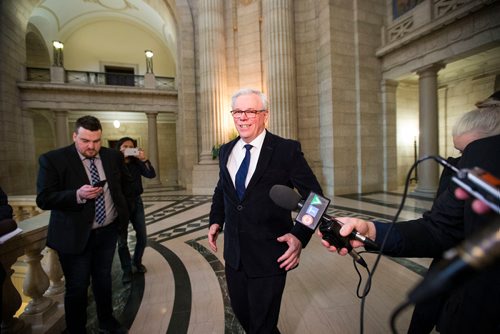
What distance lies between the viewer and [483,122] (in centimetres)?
115

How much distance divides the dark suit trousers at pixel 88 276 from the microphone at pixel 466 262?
2.21 meters

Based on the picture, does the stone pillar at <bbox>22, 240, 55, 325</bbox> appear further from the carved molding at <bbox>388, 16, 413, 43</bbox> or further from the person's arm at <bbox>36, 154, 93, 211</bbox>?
Result: the carved molding at <bbox>388, 16, 413, 43</bbox>

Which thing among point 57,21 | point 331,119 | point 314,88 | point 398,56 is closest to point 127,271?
point 331,119

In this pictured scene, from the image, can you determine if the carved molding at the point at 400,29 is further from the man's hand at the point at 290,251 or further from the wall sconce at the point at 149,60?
the wall sconce at the point at 149,60

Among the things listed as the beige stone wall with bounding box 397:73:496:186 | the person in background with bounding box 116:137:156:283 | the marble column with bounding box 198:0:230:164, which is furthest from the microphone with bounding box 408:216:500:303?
the beige stone wall with bounding box 397:73:496:186

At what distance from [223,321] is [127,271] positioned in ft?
5.06

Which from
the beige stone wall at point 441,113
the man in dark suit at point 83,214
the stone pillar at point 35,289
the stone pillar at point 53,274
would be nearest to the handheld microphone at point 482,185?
the man in dark suit at point 83,214

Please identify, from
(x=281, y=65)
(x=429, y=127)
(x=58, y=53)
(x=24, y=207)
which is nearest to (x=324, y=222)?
(x=24, y=207)

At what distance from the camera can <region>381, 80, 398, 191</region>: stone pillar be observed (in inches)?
342

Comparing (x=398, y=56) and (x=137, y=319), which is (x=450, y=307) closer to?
(x=137, y=319)

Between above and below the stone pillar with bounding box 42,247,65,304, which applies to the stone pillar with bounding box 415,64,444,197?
above

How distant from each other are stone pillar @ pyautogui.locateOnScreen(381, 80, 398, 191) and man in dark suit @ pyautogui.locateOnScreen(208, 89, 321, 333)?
8.66 metres

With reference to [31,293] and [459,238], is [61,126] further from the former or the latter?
[459,238]

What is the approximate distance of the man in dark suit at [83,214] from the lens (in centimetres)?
180
